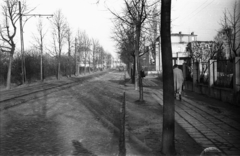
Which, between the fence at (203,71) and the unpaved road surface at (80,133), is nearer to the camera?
the unpaved road surface at (80,133)

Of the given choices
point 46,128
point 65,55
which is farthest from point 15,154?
point 65,55

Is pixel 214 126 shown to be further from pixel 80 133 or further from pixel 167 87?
pixel 80 133

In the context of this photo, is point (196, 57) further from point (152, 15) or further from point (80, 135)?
point (80, 135)

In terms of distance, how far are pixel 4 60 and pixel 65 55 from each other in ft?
70.1

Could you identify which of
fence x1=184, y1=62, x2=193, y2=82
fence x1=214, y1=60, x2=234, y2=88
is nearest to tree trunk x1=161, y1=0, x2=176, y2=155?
fence x1=214, y1=60, x2=234, y2=88

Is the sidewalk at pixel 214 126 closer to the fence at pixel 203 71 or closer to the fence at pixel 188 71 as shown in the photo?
the fence at pixel 203 71

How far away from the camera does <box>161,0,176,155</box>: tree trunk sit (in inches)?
174

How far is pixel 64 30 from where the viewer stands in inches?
1578

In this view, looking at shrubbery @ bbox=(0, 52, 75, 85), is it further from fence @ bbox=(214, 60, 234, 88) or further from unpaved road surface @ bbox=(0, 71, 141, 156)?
fence @ bbox=(214, 60, 234, 88)

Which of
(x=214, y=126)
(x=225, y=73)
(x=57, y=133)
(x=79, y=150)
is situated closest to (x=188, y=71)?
(x=225, y=73)

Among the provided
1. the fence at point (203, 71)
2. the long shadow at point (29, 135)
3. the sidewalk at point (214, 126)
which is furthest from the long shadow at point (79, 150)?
the fence at point (203, 71)

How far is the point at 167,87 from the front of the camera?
4.45 m

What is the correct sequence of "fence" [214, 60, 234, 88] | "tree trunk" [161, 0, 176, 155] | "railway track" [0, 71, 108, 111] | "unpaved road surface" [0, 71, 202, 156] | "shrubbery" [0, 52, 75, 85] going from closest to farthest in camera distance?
"tree trunk" [161, 0, 176, 155], "unpaved road surface" [0, 71, 202, 156], "fence" [214, 60, 234, 88], "railway track" [0, 71, 108, 111], "shrubbery" [0, 52, 75, 85]

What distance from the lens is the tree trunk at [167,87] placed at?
441 centimetres
